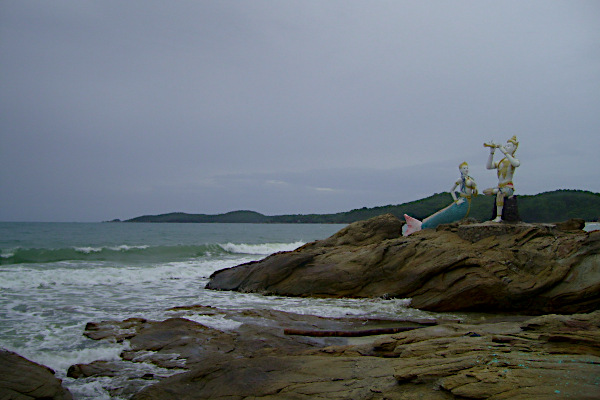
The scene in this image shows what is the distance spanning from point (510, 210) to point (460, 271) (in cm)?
303

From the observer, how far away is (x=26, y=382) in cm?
490

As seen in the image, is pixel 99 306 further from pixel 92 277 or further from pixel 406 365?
pixel 406 365

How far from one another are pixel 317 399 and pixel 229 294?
945 centimetres

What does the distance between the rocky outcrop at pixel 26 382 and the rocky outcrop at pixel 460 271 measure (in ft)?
26.7

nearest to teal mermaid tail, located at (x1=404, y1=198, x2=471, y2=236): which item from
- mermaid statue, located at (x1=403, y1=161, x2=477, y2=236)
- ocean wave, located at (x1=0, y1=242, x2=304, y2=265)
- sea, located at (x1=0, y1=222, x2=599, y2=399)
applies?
mermaid statue, located at (x1=403, y1=161, x2=477, y2=236)

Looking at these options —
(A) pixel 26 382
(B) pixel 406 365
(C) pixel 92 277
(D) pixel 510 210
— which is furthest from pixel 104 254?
(B) pixel 406 365

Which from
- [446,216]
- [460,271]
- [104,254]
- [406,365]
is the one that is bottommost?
[104,254]

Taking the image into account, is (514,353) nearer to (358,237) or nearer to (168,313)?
(168,313)

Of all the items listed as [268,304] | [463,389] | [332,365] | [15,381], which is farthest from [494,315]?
[15,381]

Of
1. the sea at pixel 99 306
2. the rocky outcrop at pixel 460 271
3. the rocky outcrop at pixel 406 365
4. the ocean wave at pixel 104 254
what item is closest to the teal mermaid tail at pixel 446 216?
the rocky outcrop at pixel 460 271

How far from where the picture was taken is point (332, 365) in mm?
5043

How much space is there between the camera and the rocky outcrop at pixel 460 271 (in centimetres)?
986

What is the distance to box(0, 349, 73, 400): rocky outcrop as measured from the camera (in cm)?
467

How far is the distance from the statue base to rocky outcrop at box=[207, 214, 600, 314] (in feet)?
2.34
